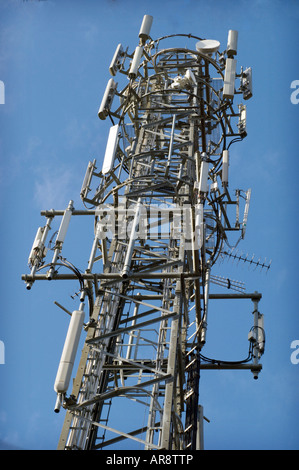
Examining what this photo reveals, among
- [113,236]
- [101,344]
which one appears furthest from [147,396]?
[113,236]

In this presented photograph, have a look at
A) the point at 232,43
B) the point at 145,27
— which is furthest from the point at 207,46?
the point at 145,27

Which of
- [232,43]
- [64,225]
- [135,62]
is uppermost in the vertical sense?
[232,43]

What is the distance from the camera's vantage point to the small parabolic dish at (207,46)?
21922 millimetres

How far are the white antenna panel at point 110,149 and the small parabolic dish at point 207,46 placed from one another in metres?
5.03

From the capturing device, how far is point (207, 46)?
22000 mm

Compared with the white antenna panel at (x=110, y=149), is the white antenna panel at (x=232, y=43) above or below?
above

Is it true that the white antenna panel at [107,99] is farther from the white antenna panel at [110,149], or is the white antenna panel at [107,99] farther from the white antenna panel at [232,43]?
the white antenna panel at [232,43]

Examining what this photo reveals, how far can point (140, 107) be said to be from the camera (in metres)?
21.6

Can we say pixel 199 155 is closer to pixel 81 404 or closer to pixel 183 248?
pixel 183 248

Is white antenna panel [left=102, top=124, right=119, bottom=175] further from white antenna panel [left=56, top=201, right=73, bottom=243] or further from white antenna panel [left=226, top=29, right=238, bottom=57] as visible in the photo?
white antenna panel [left=226, top=29, right=238, bottom=57]

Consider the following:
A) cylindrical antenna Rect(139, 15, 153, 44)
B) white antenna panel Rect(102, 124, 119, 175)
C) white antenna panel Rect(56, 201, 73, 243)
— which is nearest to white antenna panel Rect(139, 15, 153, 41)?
cylindrical antenna Rect(139, 15, 153, 44)

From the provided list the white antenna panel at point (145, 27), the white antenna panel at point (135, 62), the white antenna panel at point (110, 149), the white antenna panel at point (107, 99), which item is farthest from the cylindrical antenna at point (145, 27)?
the white antenna panel at point (110, 149)

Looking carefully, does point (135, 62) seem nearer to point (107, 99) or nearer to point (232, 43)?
point (107, 99)

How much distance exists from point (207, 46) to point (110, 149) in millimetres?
6108
